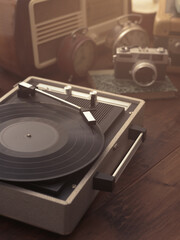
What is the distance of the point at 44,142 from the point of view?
2.99 ft

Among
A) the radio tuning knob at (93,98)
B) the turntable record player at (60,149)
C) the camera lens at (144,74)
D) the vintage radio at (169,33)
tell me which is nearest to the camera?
the turntable record player at (60,149)

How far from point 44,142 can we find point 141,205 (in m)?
0.24

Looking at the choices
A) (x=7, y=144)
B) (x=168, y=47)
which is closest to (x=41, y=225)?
(x=7, y=144)

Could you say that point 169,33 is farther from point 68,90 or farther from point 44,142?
point 44,142

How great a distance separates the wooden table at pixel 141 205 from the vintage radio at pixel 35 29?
0.48 meters

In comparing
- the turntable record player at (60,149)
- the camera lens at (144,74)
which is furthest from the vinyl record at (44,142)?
the camera lens at (144,74)

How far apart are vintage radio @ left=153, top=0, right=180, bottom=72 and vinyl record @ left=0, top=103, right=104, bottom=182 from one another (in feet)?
1.90

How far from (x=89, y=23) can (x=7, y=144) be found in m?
0.84

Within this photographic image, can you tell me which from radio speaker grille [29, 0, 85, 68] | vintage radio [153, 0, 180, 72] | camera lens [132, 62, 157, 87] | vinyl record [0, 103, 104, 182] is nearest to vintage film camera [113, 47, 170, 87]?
camera lens [132, 62, 157, 87]

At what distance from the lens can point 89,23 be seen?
1609mm

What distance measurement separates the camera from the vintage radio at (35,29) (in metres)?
1.34

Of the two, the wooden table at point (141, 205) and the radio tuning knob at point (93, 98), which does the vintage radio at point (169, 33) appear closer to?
the wooden table at point (141, 205)

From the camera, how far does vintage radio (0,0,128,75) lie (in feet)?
4.40

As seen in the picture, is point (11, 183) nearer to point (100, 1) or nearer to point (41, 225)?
point (41, 225)
